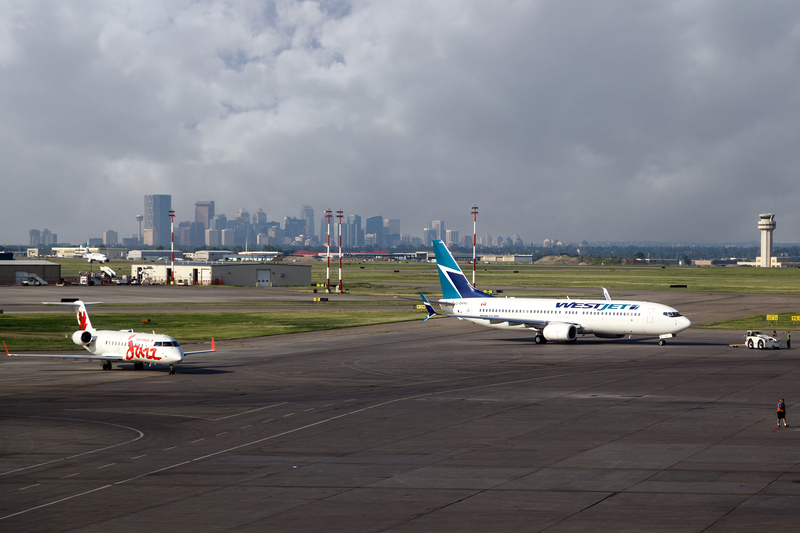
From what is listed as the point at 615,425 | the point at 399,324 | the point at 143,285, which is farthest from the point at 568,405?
the point at 143,285

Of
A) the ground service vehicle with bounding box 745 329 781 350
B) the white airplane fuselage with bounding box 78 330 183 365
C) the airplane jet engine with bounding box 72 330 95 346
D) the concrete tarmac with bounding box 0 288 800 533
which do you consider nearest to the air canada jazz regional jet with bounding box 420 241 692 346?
the ground service vehicle with bounding box 745 329 781 350

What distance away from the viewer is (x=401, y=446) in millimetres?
34344

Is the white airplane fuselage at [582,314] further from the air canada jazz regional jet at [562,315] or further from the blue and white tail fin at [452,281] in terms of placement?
the blue and white tail fin at [452,281]

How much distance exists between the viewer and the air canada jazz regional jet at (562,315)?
7188cm

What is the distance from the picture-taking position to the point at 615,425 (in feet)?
126

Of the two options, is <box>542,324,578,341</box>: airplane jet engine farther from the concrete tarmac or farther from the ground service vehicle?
the ground service vehicle

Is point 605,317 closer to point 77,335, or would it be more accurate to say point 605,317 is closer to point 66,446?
point 77,335

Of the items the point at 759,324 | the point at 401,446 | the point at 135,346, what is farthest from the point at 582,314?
the point at 401,446

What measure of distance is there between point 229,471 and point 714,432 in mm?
21355

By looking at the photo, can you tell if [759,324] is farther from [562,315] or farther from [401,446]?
[401,446]

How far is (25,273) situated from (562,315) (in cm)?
13080

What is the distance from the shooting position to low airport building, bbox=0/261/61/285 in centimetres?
16588

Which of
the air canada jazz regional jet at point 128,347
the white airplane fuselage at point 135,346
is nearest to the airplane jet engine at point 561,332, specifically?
the air canada jazz regional jet at point 128,347

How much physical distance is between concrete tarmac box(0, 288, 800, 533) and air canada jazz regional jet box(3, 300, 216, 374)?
1352 mm
